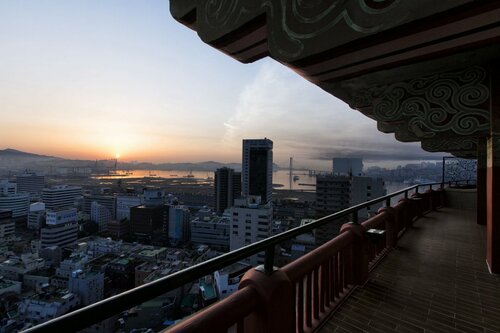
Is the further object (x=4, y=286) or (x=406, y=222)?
(x=4, y=286)

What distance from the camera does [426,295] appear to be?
3.30m

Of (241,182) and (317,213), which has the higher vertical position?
(241,182)

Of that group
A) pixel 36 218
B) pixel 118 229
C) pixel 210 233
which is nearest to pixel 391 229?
pixel 210 233

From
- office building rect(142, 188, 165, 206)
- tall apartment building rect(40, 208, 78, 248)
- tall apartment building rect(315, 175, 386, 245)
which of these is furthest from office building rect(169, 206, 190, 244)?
tall apartment building rect(315, 175, 386, 245)

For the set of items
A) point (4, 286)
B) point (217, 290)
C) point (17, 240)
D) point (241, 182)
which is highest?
point (241, 182)

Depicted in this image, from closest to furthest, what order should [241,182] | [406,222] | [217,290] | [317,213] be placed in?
[406,222], [217,290], [317,213], [241,182]

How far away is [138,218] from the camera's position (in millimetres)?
45500

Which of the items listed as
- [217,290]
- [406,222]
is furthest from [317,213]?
[406,222]

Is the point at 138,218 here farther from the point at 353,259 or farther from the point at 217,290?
the point at 353,259

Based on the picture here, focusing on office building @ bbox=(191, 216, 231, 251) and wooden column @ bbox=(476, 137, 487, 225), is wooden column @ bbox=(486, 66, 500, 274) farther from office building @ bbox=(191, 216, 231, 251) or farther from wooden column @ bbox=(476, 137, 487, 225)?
office building @ bbox=(191, 216, 231, 251)

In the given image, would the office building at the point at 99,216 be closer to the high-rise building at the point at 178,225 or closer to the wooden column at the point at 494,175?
the high-rise building at the point at 178,225

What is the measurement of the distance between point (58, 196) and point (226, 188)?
134 feet

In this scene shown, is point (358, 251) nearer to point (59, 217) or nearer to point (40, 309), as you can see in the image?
point (40, 309)

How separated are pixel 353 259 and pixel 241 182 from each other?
55898mm
